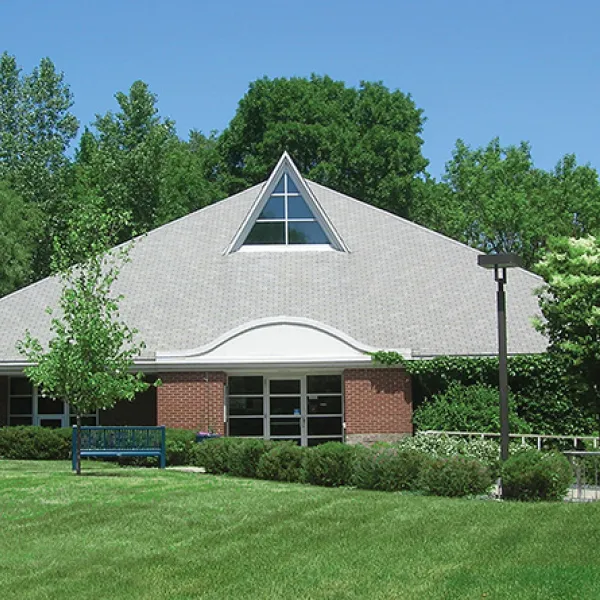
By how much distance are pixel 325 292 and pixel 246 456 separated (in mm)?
10827

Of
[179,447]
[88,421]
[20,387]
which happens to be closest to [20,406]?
[20,387]

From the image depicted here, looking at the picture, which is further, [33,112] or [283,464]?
[33,112]

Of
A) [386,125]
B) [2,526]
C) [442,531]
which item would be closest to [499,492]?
[442,531]

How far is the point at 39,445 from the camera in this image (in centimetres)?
2573

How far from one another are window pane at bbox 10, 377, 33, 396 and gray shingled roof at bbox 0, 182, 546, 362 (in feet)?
3.90

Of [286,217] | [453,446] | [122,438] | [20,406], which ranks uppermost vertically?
[286,217]

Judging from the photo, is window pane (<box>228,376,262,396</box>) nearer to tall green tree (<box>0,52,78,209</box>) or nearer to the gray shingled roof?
the gray shingled roof

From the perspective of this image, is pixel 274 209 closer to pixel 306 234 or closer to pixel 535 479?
pixel 306 234

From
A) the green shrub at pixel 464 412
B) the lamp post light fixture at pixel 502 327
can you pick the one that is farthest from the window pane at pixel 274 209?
the lamp post light fixture at pixel 502 327

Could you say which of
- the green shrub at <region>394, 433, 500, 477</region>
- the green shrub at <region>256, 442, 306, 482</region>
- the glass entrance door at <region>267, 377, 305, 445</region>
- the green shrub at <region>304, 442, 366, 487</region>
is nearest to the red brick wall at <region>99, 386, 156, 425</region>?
the glass entrance door at <region>267, 377, 305, 445</region>

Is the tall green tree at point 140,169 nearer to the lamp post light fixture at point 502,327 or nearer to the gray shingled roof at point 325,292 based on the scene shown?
the gray shingled roof at point 325,292

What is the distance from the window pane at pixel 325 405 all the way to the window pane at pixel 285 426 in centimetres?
50

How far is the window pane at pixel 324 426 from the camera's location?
28.8 meters

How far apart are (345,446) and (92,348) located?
528 centimetres
